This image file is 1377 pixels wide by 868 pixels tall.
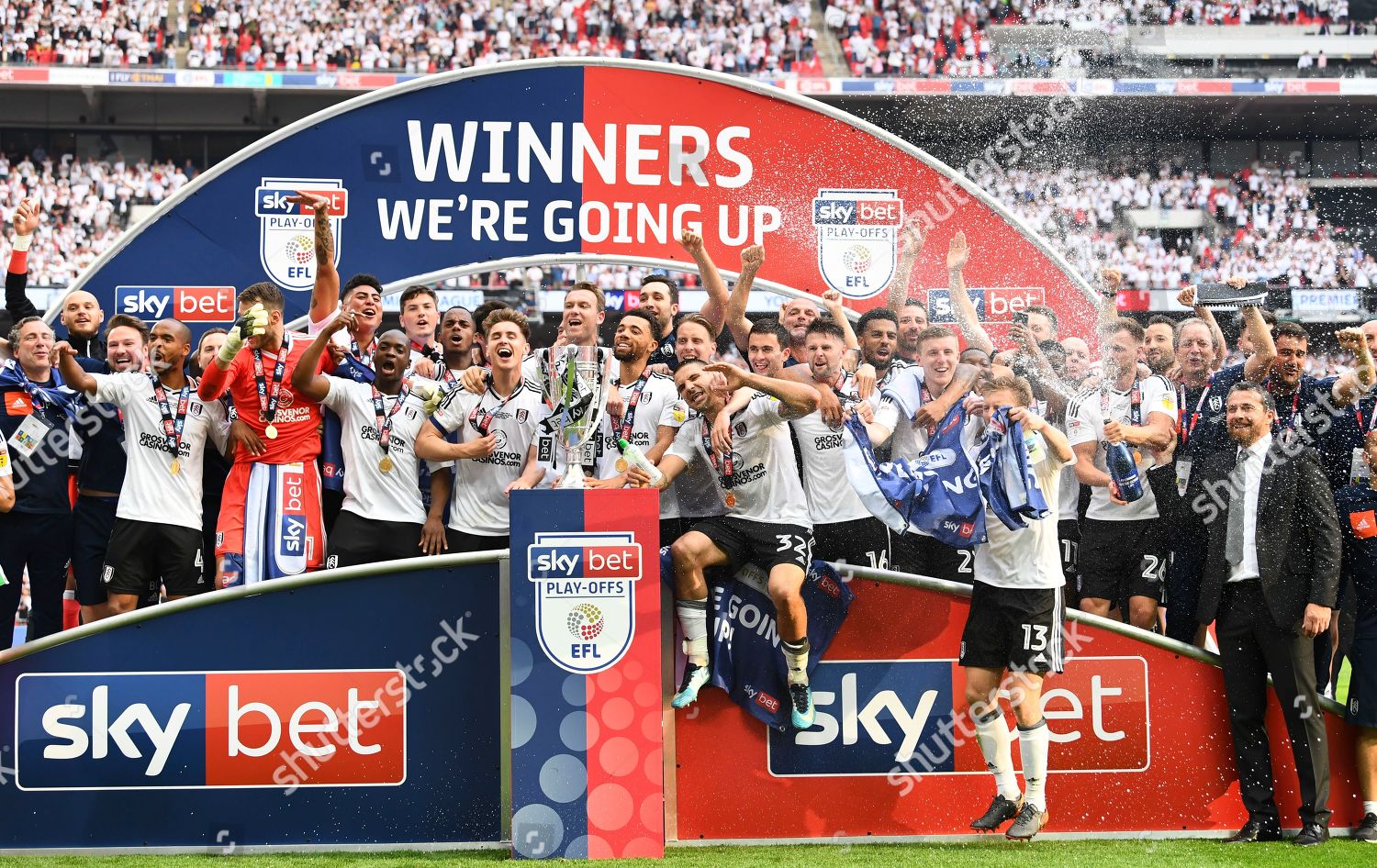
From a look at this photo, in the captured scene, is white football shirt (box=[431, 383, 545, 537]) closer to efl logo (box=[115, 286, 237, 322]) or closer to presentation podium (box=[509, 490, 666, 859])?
presentation podium (box=[509, 490, 666, 859])

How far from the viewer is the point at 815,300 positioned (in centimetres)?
754

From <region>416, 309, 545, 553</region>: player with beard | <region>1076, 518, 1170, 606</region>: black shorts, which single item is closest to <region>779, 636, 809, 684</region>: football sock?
<region>416, 309, 545, 553</region>: player with beard

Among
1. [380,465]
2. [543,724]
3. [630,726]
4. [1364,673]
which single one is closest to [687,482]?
[630,726]

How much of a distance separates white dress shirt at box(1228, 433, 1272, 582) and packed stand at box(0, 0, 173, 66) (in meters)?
26.4

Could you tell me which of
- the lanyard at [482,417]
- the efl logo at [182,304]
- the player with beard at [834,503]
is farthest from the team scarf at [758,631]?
the efl logo at [182,304]

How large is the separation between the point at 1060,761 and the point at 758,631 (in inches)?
51.3

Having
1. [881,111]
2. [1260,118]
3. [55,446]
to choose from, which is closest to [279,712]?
[55,446]

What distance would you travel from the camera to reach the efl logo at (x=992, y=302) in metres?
7.79

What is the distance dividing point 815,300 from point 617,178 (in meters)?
1.28

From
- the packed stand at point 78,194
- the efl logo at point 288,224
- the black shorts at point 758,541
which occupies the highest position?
the packed stand at point 78,194

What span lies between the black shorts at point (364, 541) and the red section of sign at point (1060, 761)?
1512 mm

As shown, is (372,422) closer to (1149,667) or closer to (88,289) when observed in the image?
(88,289)

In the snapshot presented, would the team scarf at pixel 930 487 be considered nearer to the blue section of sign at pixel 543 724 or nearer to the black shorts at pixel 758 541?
the black shorts at pixel 758 541

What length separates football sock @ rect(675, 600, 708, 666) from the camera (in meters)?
5.40
